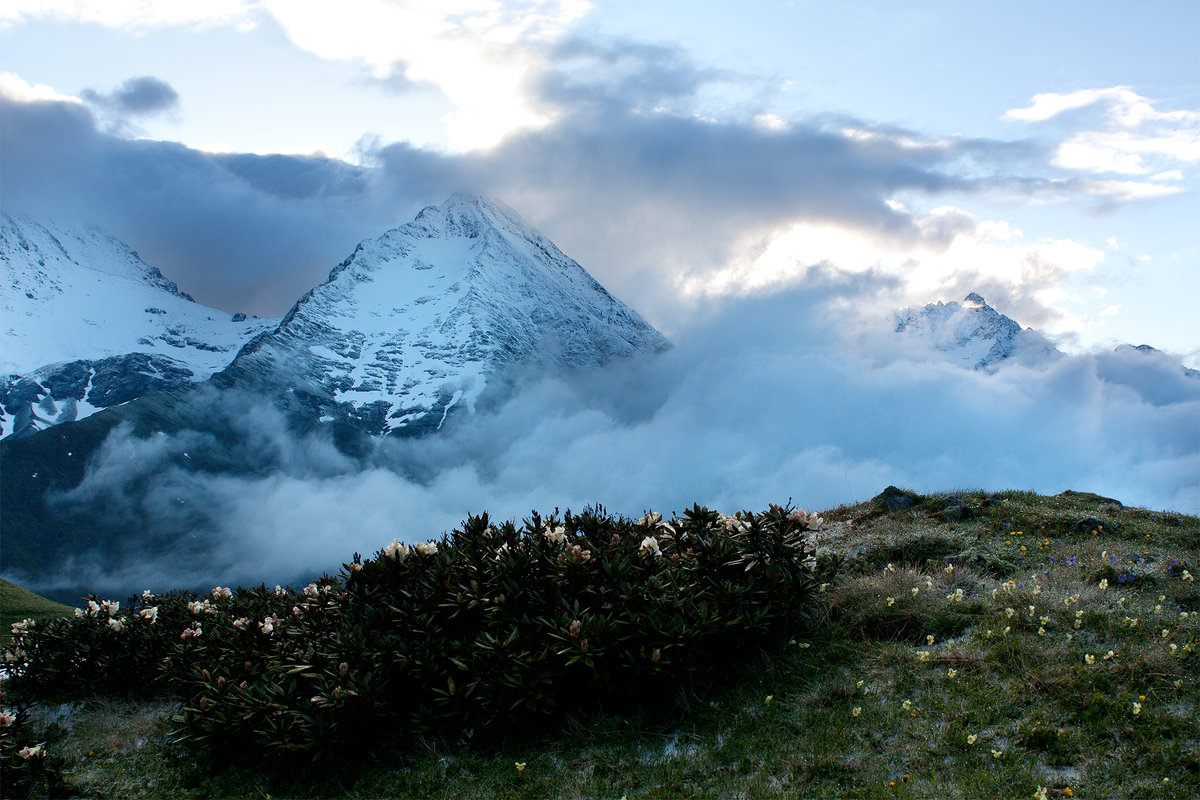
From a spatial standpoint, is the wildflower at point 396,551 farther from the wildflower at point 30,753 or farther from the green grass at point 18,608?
the green grass at point 18,608

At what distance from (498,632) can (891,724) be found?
369 centimetres

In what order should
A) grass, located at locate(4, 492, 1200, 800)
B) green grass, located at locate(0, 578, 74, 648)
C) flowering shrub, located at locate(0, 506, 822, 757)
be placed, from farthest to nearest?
green grass, located at locate(0, 578, 74, 648) < flowering shrub, located at locate(0, 506, 822, 757) < grass, located at locate(4, 492, 1200, 800)

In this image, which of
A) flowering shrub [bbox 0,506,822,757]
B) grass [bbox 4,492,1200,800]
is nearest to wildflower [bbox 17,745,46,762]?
grass [bbox 4,492,1200,800]

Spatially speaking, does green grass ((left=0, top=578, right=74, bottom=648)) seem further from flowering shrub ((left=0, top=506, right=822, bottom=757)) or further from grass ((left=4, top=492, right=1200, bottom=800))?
flowering shrub ((left=0, top=506, right=822, bottom=757))

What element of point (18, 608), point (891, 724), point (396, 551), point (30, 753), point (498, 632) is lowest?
point (30, 753)

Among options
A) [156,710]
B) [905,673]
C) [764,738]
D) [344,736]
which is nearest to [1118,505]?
[905,673]

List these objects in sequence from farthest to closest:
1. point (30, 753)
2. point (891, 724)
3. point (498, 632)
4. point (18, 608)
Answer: point (18, 608), point (498, 632), point (30, 753), point (891, 724)

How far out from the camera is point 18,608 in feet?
45.6

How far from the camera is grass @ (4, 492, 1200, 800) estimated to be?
5695 mm

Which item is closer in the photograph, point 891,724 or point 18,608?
point 891,724

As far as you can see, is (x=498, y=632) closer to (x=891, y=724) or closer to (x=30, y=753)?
(x=891, y=724)

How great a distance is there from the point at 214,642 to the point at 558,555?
15.8ft

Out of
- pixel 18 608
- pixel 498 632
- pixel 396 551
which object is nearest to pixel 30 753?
pixel 396 551

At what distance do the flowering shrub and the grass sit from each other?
0.36 metres
